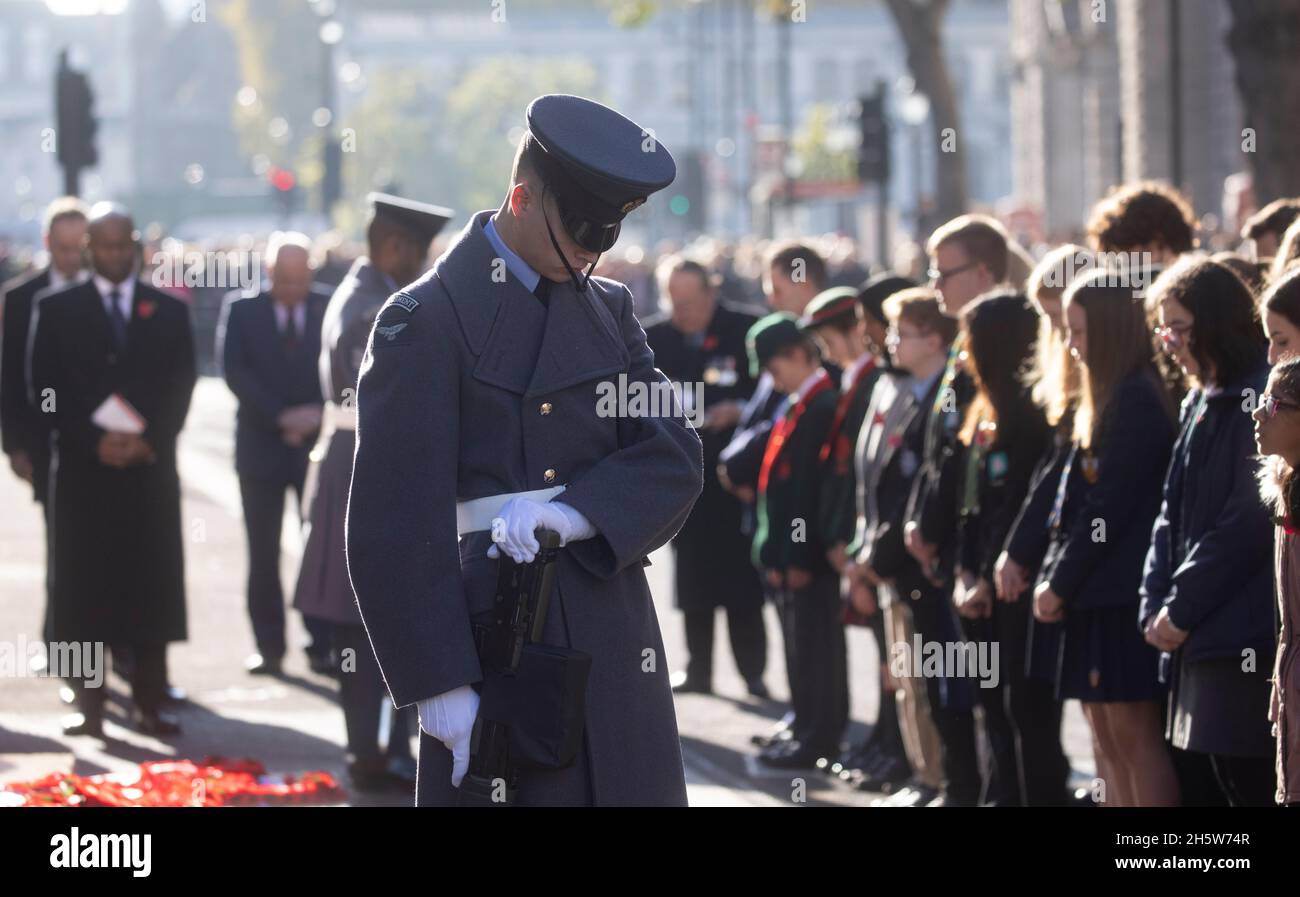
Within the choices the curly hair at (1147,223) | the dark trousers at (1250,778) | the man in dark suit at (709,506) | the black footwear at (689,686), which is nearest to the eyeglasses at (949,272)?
the curly hair at (1147,223)

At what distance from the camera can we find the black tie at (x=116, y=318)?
8.84m

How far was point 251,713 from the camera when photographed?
9203 mm

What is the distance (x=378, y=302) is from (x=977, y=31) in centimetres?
11860

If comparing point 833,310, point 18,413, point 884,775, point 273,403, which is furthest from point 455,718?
point 273,403

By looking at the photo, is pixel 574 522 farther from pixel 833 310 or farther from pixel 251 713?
pixel 251 713

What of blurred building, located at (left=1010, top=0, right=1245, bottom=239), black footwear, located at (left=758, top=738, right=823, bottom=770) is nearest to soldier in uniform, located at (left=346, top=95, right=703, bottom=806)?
black footwear, located at (left=758, top=738, right=823, bottom=770)

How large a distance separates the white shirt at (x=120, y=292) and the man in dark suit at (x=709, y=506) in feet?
7.71

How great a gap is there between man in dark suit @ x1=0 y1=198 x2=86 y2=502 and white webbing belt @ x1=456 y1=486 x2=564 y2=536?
209 inches

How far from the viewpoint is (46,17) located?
13138cm

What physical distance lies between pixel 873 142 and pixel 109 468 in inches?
501

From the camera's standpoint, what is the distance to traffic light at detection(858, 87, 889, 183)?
20.4 meters

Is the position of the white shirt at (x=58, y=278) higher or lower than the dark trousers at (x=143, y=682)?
higher

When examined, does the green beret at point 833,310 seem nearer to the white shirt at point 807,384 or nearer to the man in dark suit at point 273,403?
the white shirt at point 807,384
